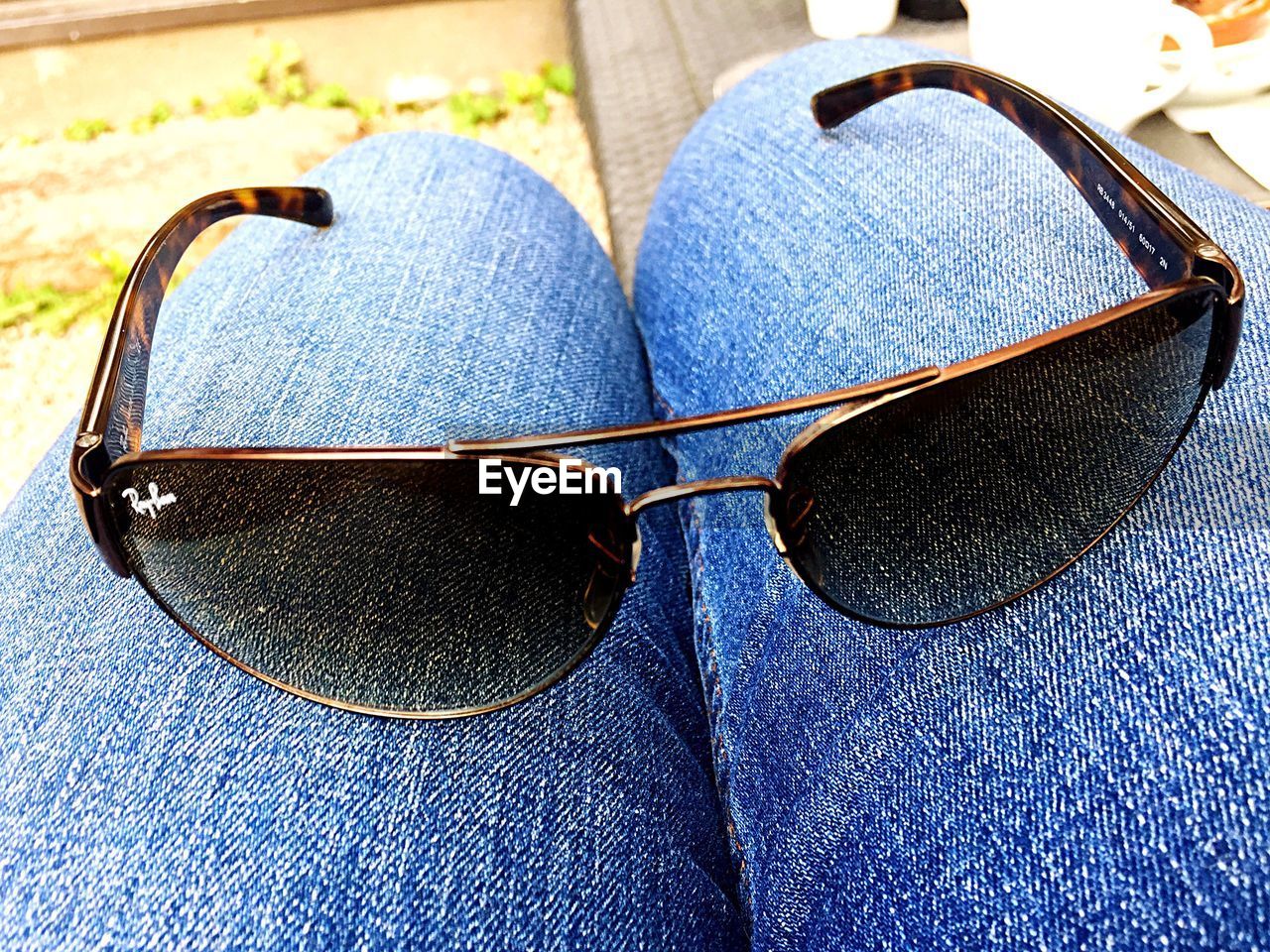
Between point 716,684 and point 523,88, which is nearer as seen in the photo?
point 716,684

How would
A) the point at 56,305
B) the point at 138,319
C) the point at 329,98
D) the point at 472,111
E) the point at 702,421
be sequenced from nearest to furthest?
the point at 702,421 < the point at 138,319 < the point at 56,305 < the point at 472,111 < the point at 329,98

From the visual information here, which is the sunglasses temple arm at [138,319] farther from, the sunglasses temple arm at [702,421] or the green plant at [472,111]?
the green plant at [472,111]

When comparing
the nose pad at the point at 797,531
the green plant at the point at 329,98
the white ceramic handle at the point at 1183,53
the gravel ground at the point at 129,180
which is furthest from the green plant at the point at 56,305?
the white ceramic handle at the point at 1183,53

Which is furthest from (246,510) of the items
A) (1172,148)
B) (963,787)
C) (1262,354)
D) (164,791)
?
(1172,148)

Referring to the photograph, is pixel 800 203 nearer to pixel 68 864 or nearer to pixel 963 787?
pixel 963 787

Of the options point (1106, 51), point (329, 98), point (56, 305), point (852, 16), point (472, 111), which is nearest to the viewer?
point (1106, 51)

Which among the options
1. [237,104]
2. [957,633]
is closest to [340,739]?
[957,633]

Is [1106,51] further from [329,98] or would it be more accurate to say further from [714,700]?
[329,98]
